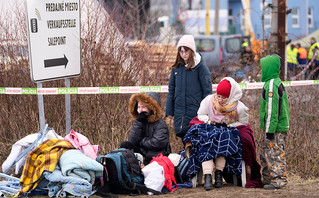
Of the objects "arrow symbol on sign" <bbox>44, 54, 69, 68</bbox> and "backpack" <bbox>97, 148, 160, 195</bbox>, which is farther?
"arrow symbol on sign" <bbox>44, 54, 69, 68</bbox>

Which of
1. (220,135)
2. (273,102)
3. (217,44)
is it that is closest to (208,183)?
(220,135)

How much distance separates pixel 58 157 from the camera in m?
6.22

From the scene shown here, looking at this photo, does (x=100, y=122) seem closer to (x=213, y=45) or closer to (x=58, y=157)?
(x=58, y=157)

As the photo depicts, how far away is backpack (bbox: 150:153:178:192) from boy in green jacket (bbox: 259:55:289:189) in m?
1.05

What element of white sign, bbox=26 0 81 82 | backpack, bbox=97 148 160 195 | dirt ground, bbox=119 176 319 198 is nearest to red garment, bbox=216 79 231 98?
dirt ground, bbox=119 176 319 198

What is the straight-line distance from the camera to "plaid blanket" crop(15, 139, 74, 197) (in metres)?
6.10

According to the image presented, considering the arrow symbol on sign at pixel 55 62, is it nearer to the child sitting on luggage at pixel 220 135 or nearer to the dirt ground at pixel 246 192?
the child sitting on luggage at pixel 220 135

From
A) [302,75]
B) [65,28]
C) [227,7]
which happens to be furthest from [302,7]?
[65,28]

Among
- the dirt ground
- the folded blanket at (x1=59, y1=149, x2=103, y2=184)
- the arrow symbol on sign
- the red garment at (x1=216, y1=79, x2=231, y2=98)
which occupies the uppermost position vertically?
the arrow symbol on sign

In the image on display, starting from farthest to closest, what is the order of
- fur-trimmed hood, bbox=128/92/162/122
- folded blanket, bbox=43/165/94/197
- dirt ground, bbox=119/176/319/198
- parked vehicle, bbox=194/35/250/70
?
1. parked vehicle, bbox=194/35/250/70
2. fur-trimmed hood, bbox=128/92/162/122
3. dirt ground, bbox=119/176/319/198
4. folded blanket, bbox=43/165/94/197

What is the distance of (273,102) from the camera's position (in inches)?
255

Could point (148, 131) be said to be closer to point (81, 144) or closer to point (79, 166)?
point (81, 144)

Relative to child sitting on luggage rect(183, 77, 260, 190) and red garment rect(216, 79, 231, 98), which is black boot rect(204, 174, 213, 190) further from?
red garment rect(216, 79, 231, 98)

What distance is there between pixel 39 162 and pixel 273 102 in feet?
8.41
